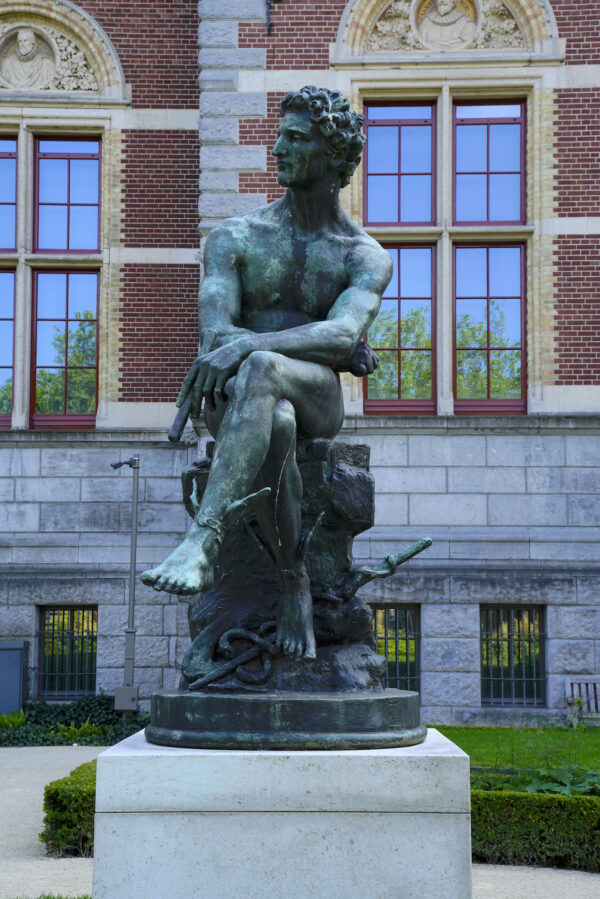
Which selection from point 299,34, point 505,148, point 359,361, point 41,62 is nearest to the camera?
point 359,361

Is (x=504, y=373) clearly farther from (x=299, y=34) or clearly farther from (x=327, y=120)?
(x=327, y=120)

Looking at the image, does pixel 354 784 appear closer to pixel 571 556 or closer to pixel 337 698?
pixel 337 698

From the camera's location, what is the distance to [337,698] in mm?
4328

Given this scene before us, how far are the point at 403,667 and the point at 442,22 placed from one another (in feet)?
28.3

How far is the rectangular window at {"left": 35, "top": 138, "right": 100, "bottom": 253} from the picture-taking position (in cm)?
1655

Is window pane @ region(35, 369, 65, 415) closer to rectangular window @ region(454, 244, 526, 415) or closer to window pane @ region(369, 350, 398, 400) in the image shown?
window pane @ region(369, 350, 398, 400)

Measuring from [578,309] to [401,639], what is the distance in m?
4.82

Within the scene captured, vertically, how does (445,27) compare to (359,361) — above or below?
above

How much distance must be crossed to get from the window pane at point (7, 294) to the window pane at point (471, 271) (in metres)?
6.28

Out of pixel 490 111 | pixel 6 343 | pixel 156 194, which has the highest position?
pixel 490 111

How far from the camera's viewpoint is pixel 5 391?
16.3 metres

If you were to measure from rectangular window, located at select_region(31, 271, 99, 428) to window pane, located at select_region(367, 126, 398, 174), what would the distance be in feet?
13.9

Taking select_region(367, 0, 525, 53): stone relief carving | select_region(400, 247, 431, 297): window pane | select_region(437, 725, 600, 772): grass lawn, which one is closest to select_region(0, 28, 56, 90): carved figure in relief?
select_region(367, 0, 525, 53): stone relief carving

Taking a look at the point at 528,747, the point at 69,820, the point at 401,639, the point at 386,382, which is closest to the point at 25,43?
the point at 386,382
